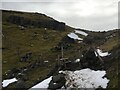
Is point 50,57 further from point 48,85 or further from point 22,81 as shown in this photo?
point 48,85

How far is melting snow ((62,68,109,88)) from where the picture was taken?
4919 centimetres

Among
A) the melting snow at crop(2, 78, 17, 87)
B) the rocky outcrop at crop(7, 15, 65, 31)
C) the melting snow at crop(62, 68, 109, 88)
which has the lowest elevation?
the melting snow at crop(2, 78, 17, 87)

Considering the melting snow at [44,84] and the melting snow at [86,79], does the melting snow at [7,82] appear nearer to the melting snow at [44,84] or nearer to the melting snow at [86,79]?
the melting snow at [44,84]

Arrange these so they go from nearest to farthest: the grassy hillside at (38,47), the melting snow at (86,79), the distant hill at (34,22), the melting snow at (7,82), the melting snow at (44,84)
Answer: the melting snow at (86,79), the melting snow at (44,84), the grassy hillside at (38,47), the melting snow at (7,82), the distant hill at (34,22)

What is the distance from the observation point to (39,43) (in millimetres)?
114688

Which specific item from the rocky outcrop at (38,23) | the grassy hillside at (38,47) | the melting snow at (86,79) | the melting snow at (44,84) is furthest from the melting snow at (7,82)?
the rocky outcrop at (38,23)

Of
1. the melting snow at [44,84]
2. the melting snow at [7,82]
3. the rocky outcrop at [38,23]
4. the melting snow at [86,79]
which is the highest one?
the rocky outcrop at [38,23]

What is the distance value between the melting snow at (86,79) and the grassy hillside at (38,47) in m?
1.52

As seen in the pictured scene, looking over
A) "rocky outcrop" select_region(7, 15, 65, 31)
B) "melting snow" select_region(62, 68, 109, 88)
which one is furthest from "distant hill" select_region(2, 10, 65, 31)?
"melting snow" select_region(62, 68, 109, 88)

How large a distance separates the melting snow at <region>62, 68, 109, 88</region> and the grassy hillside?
152 cm

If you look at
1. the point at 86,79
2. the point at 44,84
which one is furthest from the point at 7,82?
the point at 86,79

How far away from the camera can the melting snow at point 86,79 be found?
49.2 m

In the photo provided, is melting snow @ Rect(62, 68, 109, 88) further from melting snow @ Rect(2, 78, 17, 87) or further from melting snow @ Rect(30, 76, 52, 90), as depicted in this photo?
melting snow @ Rect(2, 78, 17, 87)

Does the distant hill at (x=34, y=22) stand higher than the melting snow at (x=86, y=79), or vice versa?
the distant hill at (x=34, y=22)
